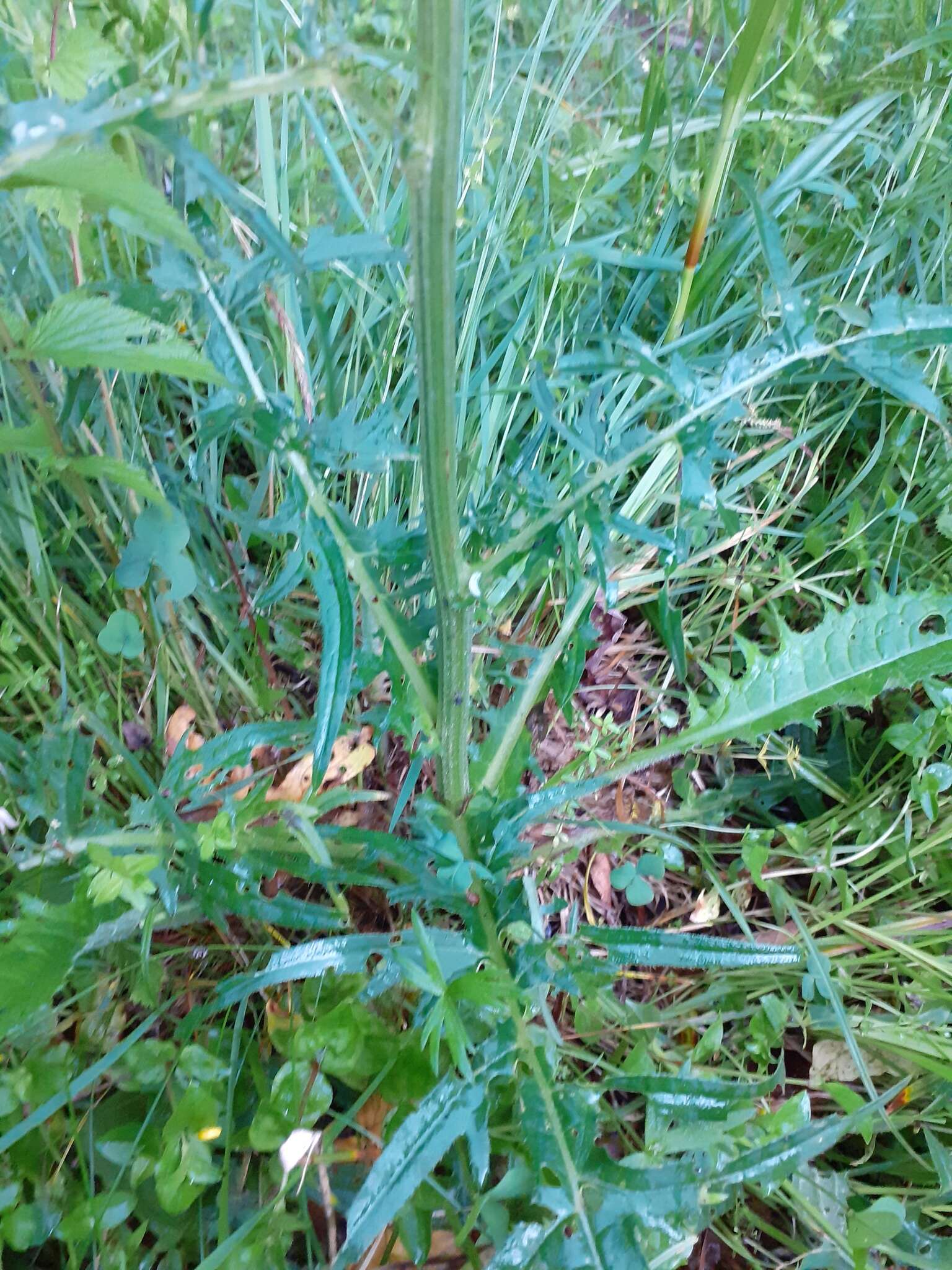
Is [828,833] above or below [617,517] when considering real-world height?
below

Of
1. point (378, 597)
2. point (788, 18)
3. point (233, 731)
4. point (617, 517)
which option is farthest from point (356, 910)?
point (788, 18)

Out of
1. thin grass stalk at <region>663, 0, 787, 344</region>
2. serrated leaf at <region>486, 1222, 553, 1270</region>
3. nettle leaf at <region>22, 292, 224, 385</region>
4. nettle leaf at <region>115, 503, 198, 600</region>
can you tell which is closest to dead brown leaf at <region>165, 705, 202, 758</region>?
nettle leaf at <region>115, 503, 198, 600</region>

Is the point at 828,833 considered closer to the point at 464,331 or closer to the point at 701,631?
the point at 701,631

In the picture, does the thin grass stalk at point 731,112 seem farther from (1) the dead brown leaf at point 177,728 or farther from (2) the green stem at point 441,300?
(1) the dead brown leaf at point 177,728

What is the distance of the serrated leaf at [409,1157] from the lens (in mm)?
521

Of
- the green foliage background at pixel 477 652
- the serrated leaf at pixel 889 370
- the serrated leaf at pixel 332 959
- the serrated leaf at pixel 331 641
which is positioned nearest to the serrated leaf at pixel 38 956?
the green foliage background at pixel 477 652

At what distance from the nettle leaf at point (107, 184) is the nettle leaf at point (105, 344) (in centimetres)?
14

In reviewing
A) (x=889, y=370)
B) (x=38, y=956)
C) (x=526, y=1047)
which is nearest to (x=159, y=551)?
(x=38, y=956)

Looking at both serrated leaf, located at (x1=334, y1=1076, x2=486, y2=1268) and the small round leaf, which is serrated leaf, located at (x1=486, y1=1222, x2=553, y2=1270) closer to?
serrated leaf, located at (x1=334, y1=1076, x2=486, y2=1268)

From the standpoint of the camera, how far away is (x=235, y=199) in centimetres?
36

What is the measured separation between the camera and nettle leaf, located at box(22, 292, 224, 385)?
56cm

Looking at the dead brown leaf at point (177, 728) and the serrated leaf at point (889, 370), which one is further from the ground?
the serrated leaf at point (889, 370)

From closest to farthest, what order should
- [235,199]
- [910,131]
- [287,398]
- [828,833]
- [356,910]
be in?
1. [235,199]
2. [287,398]
3. [356,910]
4. [828,833]
5. [910,131]

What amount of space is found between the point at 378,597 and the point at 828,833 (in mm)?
668
